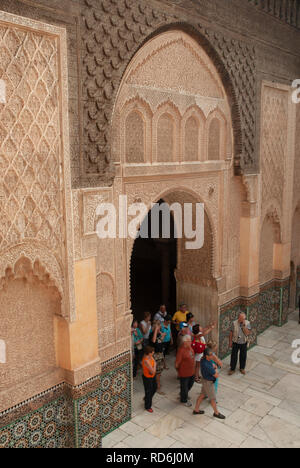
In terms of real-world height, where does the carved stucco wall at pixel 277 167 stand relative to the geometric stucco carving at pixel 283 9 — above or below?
below

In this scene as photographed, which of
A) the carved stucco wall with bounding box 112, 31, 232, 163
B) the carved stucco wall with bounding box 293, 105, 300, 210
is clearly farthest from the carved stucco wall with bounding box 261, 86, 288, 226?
the carved stucco wall with bounding box 112, 31, 232, 163

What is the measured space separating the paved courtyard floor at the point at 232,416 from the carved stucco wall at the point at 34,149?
1.90m

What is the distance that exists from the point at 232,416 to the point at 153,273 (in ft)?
16.5

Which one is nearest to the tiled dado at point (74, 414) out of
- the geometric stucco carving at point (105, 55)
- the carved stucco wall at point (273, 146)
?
the geometric stucco carving at point (105, 55)

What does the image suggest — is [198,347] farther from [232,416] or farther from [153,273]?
[153,273]

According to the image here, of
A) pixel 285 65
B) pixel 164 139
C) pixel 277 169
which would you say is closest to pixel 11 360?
pixel 164 139

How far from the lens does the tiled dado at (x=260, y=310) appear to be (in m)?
6.38

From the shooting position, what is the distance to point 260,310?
284 inches

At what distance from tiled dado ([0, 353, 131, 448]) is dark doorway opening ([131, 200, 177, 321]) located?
8.22 ft

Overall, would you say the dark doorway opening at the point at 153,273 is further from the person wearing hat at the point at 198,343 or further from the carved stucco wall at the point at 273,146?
the person wearing hat at the point at 198,343

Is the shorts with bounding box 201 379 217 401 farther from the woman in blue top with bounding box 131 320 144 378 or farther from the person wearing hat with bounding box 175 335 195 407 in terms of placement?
the woman in blue top with bounding box 131 320 144 378

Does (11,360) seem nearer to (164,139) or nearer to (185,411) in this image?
(185,411)

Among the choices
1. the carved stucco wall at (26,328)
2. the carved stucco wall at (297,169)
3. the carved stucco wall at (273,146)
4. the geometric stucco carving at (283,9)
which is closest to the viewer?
the carved stucco wall at (26,328)

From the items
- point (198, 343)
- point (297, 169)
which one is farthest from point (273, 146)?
point (198, 343)
